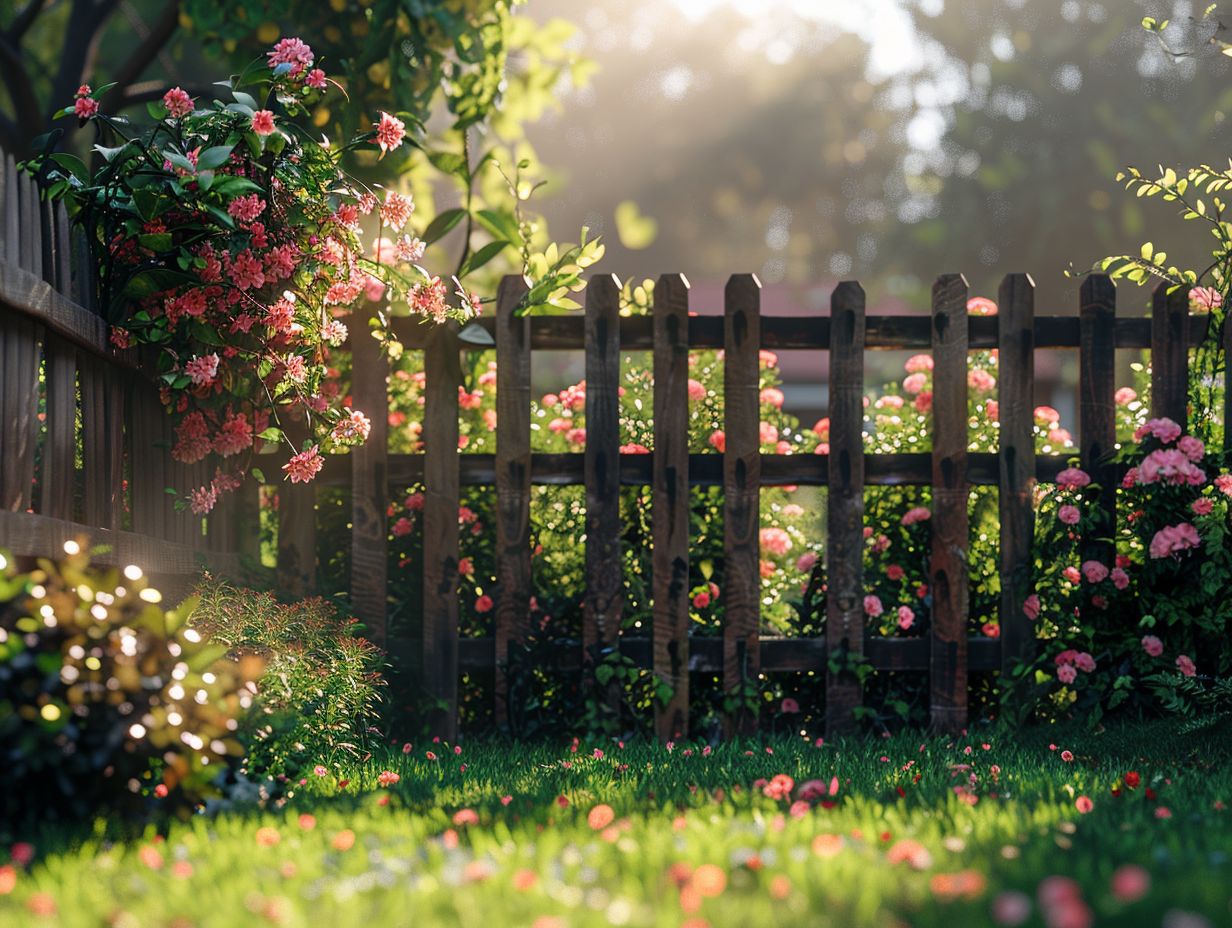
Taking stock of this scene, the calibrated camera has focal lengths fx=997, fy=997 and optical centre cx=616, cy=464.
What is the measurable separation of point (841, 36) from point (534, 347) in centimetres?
2853

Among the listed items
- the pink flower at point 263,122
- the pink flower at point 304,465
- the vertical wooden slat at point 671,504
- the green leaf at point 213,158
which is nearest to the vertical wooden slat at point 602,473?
the vertical wooden slat at point 671,504

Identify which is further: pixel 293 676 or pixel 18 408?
pixel 293 676

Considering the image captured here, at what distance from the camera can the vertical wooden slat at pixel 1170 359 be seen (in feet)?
14.9

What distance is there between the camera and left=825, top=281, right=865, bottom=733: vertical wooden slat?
4.48 m

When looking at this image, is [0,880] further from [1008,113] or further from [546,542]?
[1008,113]

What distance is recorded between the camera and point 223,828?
234 cm

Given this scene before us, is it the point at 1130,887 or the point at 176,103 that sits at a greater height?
the point at 176,103

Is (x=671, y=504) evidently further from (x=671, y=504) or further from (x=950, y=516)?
(x=950, y=516)

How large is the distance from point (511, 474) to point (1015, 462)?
2287 millimetres

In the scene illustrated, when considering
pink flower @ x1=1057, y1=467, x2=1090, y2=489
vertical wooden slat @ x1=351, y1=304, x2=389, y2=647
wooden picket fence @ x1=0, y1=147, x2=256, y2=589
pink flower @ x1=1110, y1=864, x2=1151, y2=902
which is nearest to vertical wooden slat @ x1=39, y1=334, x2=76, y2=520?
wooden picket fence @ x1=0, y1=147, x2=256, y2=589

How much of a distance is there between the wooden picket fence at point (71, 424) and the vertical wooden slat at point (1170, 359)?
4261mm

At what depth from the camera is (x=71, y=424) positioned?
10.3 ft

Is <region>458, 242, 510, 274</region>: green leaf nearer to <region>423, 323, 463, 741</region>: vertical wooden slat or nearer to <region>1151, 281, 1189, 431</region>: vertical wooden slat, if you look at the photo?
<region>423, 323, 463, 741</region>: vertical wooden slat

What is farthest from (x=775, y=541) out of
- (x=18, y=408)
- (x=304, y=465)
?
(x=18, y=408)
